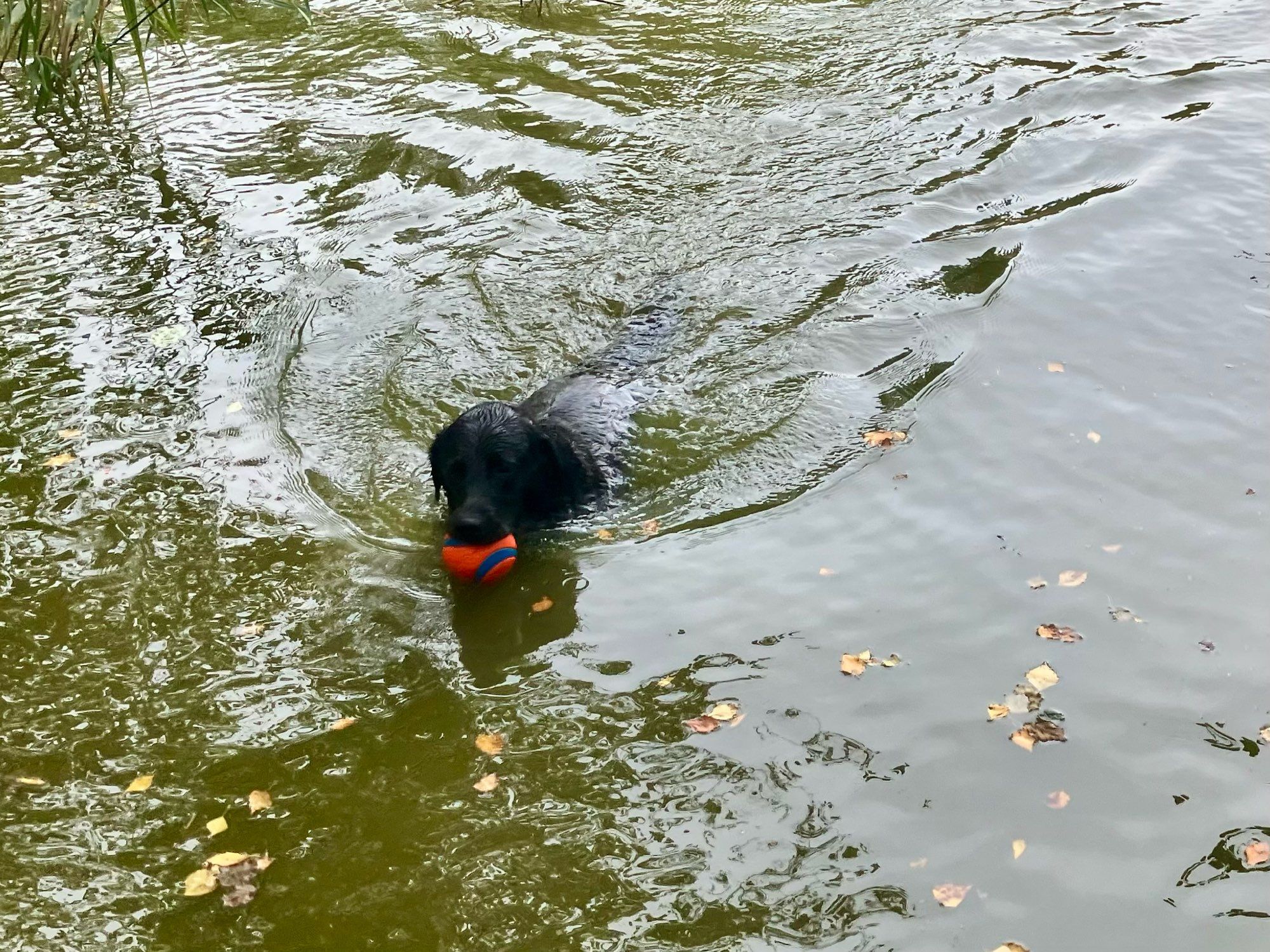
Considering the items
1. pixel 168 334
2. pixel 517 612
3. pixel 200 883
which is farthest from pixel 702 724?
pixel 168 334

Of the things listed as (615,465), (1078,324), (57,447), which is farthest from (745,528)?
(57,447)

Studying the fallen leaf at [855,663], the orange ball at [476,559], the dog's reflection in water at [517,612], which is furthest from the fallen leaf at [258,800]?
the fallen leaf at [855,663]

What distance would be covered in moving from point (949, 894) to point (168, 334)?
21.4 feet

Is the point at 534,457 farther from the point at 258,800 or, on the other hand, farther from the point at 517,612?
the point at 258,800

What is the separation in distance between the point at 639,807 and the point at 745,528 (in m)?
2.06

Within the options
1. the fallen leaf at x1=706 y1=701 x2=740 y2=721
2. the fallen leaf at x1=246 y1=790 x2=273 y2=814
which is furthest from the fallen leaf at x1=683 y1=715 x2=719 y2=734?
the fallen leaf at x1=246 y1=790 x2=273 y2=814

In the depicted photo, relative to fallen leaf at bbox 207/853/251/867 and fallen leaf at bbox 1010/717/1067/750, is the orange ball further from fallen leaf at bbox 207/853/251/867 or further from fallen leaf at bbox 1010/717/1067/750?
fallen leaf at bbox 1010/717/1067/750

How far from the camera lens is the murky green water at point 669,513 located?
425cm

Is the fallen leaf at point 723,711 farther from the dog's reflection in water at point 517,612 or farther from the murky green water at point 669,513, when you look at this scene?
the dog's reflection in water at point 517,612

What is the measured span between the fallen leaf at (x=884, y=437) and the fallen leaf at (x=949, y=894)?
3.12 metres

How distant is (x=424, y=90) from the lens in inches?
470

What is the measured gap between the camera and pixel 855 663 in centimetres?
514

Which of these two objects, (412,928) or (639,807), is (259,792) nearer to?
(412,928)

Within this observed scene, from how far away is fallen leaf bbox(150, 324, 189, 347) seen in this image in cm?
804
